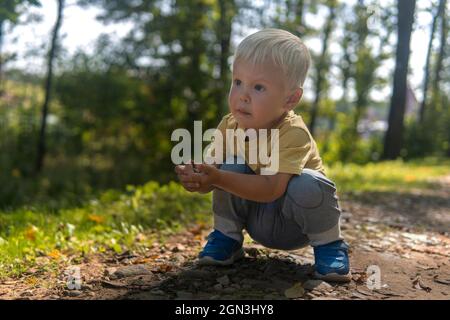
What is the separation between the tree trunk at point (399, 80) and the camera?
12.0 meters

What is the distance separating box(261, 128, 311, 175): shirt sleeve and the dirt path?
0.55 m

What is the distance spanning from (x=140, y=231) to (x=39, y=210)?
134cm

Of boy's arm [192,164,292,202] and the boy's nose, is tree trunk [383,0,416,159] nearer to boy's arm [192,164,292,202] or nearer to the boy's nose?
the boy's nose

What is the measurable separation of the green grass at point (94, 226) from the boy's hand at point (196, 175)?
3.82 feet

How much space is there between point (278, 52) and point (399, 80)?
12.2 metres

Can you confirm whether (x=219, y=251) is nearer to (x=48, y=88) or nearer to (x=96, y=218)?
(x=96, y=218)

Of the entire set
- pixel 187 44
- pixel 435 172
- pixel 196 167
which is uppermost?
pixel 187 44

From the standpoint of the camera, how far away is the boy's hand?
2.33 m

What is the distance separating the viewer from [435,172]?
1126cm

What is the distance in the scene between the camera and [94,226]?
4.31 m

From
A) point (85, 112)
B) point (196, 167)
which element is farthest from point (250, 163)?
point (85, 112)

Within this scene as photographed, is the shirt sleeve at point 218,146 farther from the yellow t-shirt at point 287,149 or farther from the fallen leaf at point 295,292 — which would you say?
the fallen leaf at point 295,292
